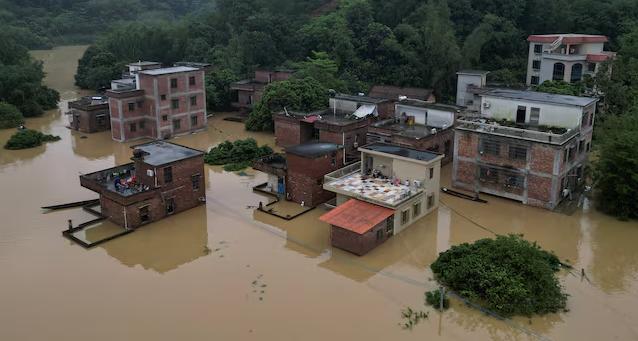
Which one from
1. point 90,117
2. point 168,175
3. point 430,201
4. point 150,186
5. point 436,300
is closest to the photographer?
point 436,300

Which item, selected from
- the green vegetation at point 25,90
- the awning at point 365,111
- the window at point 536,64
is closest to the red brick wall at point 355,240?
the awning at point 365,111

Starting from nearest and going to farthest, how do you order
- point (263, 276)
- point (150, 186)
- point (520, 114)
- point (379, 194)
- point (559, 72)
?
point (263, 276) < point (379, 194) < point (150, 186) < point (520, 114) < point (559, 72)

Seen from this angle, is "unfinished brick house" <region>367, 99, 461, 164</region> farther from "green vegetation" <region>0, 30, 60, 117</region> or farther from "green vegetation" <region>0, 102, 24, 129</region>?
"green vegetation" <region>0, 30, 60, 117</region>

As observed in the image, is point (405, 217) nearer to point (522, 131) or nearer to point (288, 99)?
point (522, 131)

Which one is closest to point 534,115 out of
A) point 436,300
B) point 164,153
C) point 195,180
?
point 436,300

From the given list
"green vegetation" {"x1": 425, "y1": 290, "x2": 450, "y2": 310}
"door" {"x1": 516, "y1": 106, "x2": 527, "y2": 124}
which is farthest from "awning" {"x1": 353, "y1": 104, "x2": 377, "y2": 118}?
"green vegetation" {"x1": 425, "y1": 290, "x2": 450, "y2": 310}

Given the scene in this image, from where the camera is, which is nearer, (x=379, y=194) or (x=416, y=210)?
(x=379, y=194)
